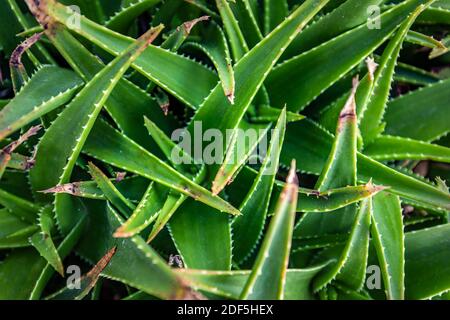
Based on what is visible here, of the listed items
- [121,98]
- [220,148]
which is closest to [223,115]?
[220,148]

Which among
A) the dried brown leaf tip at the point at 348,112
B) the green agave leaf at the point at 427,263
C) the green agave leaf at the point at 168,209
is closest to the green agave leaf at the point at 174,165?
the green agave leaf at the point at 168,209

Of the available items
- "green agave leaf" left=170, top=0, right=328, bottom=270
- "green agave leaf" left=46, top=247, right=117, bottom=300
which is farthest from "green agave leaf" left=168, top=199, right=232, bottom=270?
"green agave leaf" left=46, top=247, right=117, bottom=300

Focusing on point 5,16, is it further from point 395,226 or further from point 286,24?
point 395,226

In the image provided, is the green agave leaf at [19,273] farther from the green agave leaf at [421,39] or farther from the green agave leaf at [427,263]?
the green agave leaf at [421,39]

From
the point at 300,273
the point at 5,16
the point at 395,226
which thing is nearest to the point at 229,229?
the point at 300,273

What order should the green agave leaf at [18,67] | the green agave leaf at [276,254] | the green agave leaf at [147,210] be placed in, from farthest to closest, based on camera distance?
the green agave leaf at [18,67] < the green agave leaf at [147,210] < the green agave leaf at [276,254]

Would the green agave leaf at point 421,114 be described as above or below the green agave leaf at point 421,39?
below
